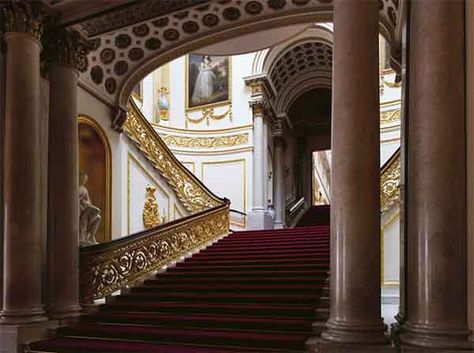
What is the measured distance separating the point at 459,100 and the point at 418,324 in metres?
1.53

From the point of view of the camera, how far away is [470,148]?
3.26 meters

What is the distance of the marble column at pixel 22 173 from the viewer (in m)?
4.76

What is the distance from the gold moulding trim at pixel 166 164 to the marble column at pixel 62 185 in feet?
8.36

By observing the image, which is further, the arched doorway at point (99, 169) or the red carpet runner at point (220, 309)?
the arched doorway at point (99, 169)

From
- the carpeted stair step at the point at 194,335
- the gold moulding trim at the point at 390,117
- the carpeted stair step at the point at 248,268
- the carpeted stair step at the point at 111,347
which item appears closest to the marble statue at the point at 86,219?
the carpeted stair step at the point at 194,335

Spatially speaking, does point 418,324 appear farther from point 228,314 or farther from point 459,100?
point 228,314

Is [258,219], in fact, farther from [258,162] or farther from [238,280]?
[238,280]

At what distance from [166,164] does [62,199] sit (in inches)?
170

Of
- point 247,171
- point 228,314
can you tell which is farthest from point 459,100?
point 247,171

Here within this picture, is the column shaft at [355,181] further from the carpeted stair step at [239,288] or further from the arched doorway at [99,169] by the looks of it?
the arched doorway at [99,169]

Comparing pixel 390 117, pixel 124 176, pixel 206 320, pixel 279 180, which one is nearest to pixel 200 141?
pixel 279 180

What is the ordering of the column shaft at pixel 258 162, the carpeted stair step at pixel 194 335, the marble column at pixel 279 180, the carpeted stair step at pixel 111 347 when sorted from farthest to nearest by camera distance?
1. the marble column at pixel 279 180
2. the column shaft at pixel 258 162
3. the carpeted stair step at pixel 111 347
4. the carpeted stair step at pixel 194 335

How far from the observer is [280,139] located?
14.8 metres

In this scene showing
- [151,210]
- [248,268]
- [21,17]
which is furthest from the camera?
[151,210]
